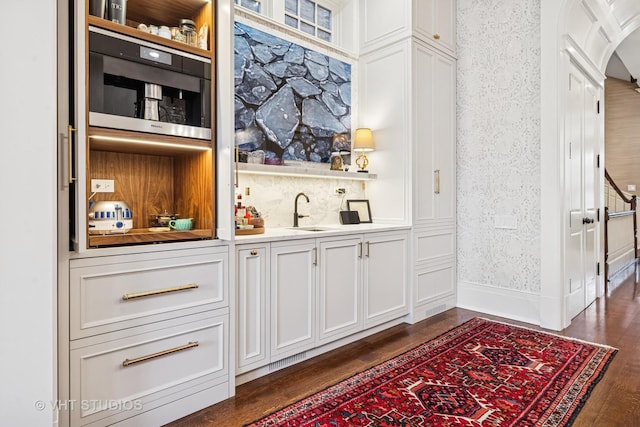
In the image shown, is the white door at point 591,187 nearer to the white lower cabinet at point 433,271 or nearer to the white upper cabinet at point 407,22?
the white lower cabinet at point 433,271

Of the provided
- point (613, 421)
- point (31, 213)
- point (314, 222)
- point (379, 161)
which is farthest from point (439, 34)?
point (31, 213)

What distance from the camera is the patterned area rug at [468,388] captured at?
6.22ft

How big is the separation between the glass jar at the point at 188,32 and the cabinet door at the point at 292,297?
4.12 ft

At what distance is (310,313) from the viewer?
2564 millimetres

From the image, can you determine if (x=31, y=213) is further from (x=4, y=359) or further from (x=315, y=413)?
(x=315, y=413)

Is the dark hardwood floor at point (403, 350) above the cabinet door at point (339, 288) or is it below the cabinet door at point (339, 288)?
below

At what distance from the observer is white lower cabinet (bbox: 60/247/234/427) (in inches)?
63.3

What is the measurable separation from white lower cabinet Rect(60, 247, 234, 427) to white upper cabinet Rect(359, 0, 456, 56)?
8.88 feet

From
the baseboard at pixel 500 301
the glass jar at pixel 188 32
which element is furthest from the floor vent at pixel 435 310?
the glass jar at pixel 188 32

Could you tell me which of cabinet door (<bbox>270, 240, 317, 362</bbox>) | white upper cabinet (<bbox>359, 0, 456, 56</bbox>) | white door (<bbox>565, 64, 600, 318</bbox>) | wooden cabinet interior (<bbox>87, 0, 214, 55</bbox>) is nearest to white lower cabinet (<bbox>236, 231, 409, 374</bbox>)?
cabinet door (<bbox>270, 240, 317, 362</bbox>)

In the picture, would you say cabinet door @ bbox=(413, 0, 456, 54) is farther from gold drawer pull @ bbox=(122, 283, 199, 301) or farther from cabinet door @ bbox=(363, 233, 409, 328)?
gold drawer pull @ bbox=(122, 283, 199, 301)

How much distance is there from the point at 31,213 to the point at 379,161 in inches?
115

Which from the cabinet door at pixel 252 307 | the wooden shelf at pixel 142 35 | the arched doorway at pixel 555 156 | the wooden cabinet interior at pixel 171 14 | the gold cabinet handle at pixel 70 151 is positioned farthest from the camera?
the arched doorway at pixel 555 156

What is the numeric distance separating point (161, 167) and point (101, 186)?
45 centimetres
